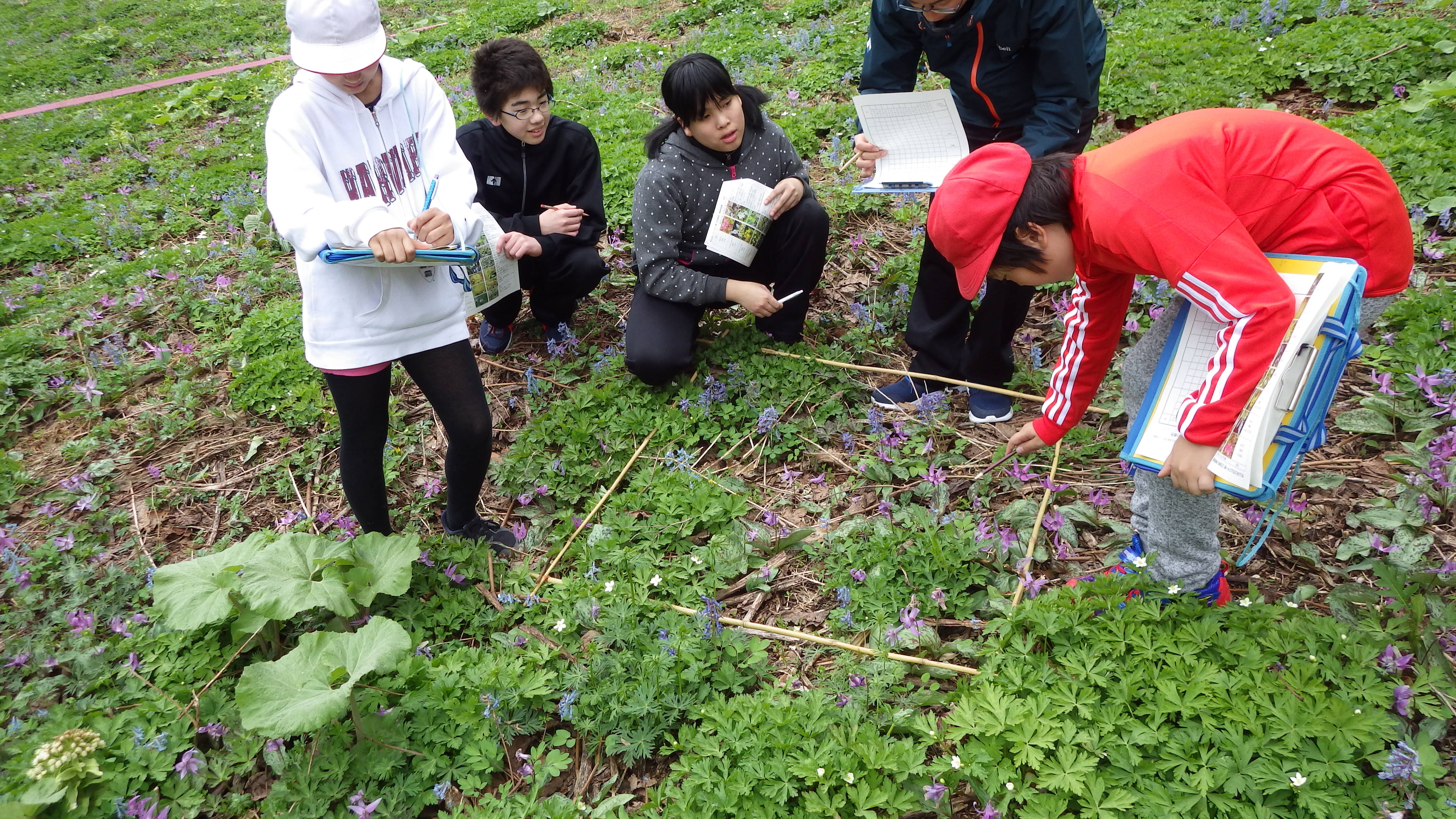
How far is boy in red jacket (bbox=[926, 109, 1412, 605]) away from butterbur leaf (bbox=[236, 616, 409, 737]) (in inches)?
81.3

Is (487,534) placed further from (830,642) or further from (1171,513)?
(1171,513)

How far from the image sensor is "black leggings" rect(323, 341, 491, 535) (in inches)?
107

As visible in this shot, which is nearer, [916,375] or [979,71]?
[979,71]

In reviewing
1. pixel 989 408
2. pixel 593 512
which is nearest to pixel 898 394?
pixel 989 408

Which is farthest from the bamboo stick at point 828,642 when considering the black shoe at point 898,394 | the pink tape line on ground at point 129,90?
the pink tape line on ground at point 129,90

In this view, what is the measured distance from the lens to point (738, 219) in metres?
3.64

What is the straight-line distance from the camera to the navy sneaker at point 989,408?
3.43 meters

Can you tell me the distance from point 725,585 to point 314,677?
138cm

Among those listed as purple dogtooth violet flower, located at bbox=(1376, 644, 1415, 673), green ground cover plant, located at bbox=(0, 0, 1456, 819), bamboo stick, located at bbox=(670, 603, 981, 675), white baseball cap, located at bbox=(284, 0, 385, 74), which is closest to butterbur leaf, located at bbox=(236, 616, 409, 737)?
green ground cover plant, located at bbox=(0, 0, 1456, 819)

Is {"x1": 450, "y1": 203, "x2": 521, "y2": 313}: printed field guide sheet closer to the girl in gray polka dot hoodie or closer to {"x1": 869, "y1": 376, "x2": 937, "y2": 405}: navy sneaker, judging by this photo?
the girl in gray polka dot hoodie

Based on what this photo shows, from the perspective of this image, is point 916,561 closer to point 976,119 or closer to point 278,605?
point 976,119

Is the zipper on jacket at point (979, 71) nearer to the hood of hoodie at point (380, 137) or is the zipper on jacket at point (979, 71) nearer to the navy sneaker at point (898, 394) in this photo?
the navy sneaker at point (898, 394)

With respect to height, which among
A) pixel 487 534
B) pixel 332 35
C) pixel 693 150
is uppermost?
pixel 332 35

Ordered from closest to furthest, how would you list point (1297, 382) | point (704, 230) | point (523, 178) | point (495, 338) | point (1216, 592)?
point (1297, 382) → point (1216, 592) → point (704, 230) → point (523, 178) → point (495, 338)
